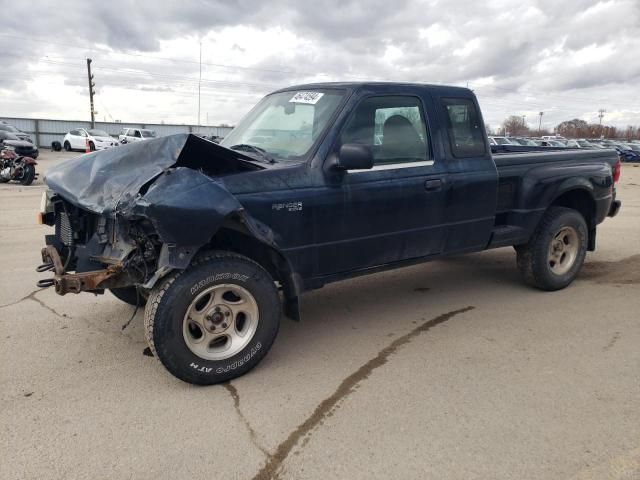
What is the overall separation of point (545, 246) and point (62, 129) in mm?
45538

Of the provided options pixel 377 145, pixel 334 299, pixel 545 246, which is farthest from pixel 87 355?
pixel 545 246

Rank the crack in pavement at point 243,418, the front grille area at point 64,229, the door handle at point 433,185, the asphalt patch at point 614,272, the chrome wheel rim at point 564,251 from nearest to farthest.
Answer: the crack in pavement at point 243,418, the front grille area at point 64,229, the door handle at point 433,185, the chrome wheel rim at point 564,251, the asphalt patch at point 614,272

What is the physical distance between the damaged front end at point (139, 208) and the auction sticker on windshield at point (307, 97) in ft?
2.84

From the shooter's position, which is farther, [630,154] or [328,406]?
[630,154]

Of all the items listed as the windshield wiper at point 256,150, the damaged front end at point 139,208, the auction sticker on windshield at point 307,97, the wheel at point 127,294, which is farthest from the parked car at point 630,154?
the damaged front end at point 139,208

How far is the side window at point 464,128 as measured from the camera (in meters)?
4.43

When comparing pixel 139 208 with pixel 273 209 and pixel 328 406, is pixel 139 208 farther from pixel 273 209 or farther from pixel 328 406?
pixel 328 406

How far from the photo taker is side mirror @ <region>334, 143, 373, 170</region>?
3467 millimetres

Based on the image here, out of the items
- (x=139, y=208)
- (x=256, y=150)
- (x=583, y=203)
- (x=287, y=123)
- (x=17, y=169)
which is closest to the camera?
(x=139, y=208)

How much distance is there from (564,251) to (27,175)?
14146mm

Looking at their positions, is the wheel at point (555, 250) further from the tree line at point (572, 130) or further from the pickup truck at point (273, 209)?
the tree line at point (572, 130)

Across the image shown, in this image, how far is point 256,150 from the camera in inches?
159

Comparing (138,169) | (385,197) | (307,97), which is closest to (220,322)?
(138,169)

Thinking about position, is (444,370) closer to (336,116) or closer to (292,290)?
(292,290)
